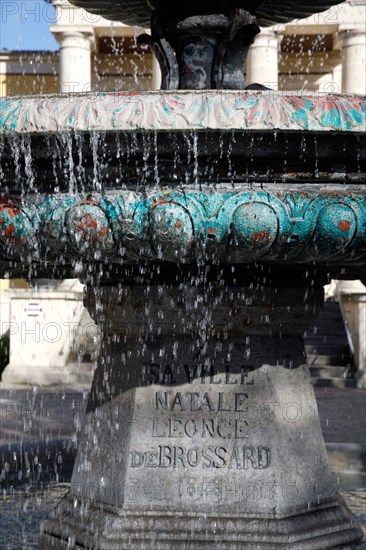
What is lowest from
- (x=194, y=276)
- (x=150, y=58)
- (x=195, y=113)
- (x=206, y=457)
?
A: (x=206, y=457)

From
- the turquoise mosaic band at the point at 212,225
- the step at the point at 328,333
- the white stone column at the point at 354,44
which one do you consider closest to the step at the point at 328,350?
the step at the point at 328,333

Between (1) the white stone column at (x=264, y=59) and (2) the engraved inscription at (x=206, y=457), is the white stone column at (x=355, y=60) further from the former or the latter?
(2) the engraved inscription at (x=206, y=457)

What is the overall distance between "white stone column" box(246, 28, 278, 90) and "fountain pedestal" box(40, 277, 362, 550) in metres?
20.9

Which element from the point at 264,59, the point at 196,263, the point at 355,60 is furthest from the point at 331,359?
the point at 196,263

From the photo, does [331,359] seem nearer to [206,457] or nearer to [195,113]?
[206,457]

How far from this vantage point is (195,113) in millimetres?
2576

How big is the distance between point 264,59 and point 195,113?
73.5 ft

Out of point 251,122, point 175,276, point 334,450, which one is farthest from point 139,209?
point 334,450

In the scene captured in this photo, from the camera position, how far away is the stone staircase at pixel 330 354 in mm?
15305

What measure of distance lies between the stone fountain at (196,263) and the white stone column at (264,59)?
20363 mm

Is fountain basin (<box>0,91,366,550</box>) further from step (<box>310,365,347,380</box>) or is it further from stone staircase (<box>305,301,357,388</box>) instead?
step (<box>310,365,347,380</box>)

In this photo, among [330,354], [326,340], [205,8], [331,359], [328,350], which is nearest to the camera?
[205,8]

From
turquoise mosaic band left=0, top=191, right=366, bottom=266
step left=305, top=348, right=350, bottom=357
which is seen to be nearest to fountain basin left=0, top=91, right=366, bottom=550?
turquoise mosaic band left=0, top=191, right=366, bottom=266

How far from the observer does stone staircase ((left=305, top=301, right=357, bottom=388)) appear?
15.3 metres
